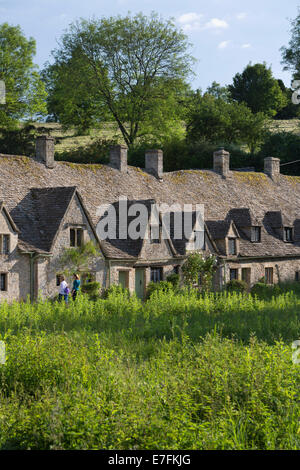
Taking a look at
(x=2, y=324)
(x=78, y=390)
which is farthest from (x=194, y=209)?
(x=78, y=390)

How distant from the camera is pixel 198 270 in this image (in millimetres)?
38719

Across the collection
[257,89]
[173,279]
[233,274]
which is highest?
[257,89]

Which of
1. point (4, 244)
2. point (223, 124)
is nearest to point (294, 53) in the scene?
point (223, 124)

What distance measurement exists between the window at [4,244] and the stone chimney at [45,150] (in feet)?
26.7

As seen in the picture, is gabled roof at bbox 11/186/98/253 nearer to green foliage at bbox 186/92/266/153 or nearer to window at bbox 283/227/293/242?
window at bbox 283/227/293/242

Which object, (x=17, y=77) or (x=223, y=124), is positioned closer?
(x=17, y=77)

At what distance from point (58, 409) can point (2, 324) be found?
1166 cm

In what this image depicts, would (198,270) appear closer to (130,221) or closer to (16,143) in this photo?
(130,221)

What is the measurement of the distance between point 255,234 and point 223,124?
33348mm

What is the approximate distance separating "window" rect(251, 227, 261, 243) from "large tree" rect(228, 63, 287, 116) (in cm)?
5376

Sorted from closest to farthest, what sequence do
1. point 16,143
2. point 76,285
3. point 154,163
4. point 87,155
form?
point 76,285 < point 154,163 < point 16,143 < point 87,155

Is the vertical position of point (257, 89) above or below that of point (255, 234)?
above

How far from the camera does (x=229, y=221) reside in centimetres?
4228

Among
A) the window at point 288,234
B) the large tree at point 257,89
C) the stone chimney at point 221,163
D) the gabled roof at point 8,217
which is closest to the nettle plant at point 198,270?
the window at point 288,234
